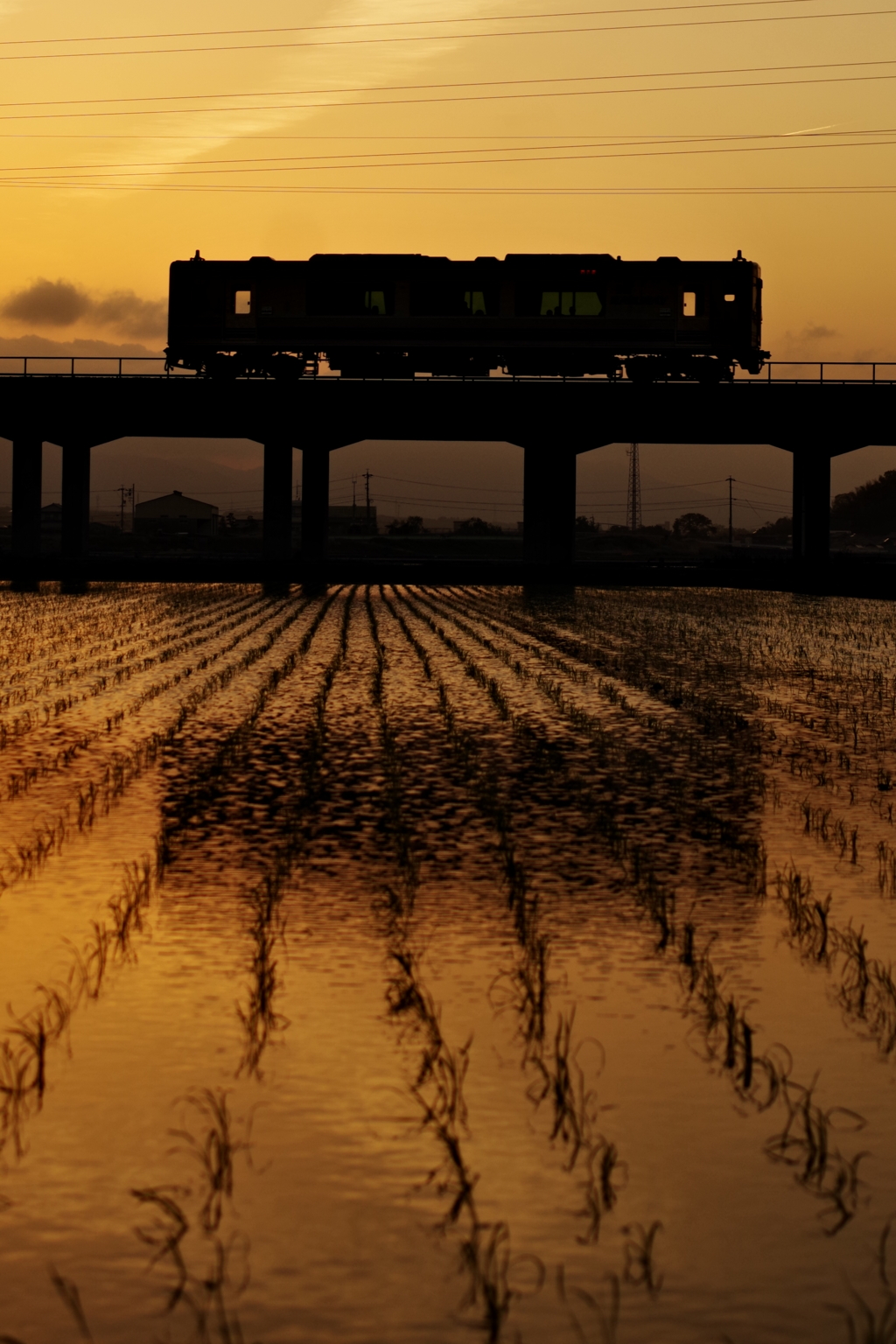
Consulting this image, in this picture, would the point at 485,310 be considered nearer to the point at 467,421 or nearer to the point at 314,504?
the point at 467,421

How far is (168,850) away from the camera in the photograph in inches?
395

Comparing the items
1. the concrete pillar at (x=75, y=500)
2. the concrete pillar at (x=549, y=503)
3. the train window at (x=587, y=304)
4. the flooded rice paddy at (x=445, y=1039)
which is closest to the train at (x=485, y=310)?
the train window at (x=587, y=304)

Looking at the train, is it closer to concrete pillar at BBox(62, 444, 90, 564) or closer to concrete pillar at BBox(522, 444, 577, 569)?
concrete pillar at BBox(522, 444, 577, 569)

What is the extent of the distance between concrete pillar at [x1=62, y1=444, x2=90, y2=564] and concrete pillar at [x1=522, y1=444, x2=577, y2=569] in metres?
17.5

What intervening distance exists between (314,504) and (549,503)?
953 centimetres

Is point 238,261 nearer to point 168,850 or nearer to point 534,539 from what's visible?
A: point 534,539

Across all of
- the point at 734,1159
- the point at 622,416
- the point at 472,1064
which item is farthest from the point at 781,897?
the point at 622,416

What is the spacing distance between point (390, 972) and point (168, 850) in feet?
10.6

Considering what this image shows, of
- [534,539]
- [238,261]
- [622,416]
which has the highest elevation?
[238,261]

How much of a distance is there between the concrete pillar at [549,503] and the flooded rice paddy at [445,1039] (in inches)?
1805

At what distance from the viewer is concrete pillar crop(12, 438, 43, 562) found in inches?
2490

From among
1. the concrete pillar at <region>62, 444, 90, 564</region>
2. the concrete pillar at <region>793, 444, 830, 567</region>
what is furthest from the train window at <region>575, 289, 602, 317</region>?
the concrete pillar at <region>62, 444, 90, 564</region>

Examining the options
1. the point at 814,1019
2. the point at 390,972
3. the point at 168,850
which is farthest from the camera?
the point at 168,850

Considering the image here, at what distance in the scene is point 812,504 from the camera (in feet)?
200
